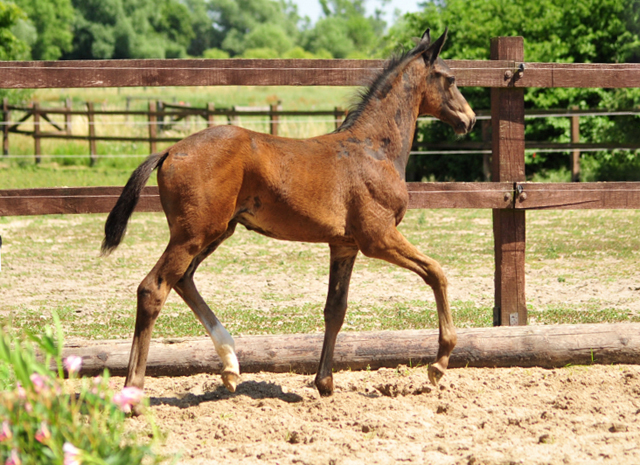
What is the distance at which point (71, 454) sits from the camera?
1949mm

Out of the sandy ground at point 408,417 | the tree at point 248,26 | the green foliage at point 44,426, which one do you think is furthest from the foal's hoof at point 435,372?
the tree at point 248,26

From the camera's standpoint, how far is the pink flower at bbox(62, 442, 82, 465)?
6.29ft

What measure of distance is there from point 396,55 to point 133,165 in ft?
51.9

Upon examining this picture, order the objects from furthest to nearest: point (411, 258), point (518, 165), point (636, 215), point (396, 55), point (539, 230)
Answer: point (636, 215)
point (539, 230)
point (518, 165)
point (396, 55)
point (411, 258)

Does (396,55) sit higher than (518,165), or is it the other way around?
(396,55)

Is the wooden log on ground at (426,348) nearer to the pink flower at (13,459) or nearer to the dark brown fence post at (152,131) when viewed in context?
the pink flower at (13,459)

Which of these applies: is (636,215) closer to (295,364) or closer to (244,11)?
(295,364)

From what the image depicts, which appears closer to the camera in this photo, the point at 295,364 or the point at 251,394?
the point at 251,394

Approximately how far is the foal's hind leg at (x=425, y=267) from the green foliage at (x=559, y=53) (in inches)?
490

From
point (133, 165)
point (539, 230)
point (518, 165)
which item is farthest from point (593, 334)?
point (133, 165)

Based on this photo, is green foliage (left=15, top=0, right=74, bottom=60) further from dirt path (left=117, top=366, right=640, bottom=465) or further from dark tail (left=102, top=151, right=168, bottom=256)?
dirt path (left=117, top=366, right=640, bottom=465)

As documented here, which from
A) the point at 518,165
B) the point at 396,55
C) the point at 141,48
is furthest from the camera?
the point at 141,48

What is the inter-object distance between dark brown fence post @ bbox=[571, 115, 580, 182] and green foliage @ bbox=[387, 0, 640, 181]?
1.44 ft

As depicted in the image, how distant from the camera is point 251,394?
4.25 m
